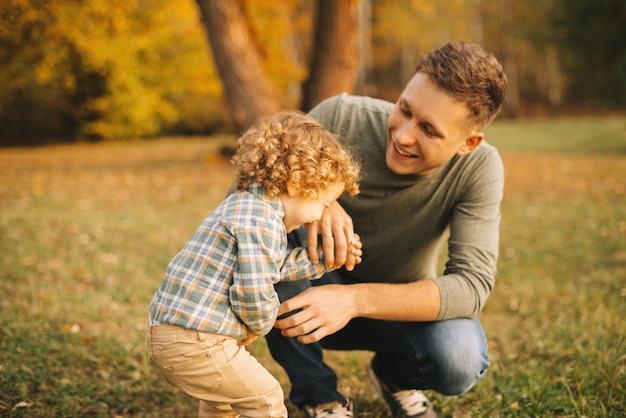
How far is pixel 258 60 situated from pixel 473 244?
7852 millimetres

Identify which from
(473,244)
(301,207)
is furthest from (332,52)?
(301,207)

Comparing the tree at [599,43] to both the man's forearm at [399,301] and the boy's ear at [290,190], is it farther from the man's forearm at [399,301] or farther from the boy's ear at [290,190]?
the boy's ear at [290,190]

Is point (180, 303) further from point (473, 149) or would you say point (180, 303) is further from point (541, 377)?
point (541, 377)

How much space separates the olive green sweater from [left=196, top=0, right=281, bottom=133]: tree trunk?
21.6 feet

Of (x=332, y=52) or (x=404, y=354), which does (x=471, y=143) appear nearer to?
(x=404, y=354)

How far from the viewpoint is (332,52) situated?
9.37 m

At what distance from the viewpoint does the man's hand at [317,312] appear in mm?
2053

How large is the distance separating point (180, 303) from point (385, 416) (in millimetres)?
1329

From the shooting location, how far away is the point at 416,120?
2.43 metres

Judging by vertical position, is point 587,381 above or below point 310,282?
below

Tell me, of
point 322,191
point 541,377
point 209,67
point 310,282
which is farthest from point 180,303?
point 209,67

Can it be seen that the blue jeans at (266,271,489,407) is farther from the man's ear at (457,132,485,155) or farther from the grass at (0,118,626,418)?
the man's ear at (457,132,485,155)

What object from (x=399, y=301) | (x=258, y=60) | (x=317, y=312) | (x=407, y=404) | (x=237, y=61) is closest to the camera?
(x=317, y=312)

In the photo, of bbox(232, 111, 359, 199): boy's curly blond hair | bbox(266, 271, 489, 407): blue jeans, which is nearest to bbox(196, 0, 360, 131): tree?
bbox(266, 271, 489, 407): blue jeans
